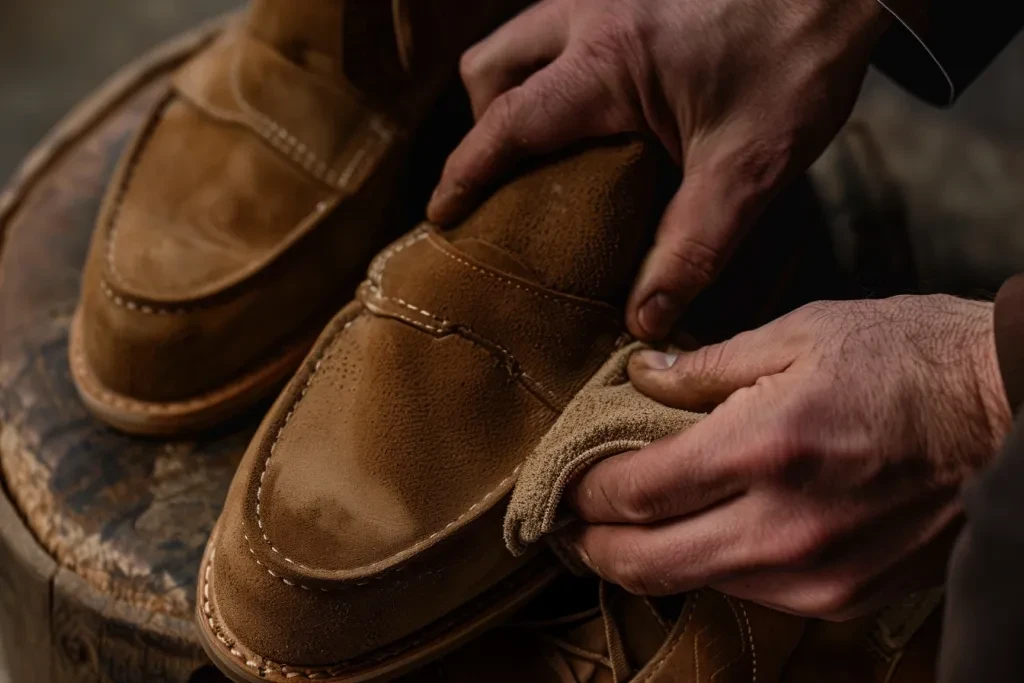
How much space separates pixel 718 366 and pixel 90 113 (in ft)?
2.51

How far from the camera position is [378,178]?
74 centimetres

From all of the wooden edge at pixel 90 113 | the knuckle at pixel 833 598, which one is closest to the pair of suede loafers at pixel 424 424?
the knuckle at pixel 833 598

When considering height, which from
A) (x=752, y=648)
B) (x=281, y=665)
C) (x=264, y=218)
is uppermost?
(x=264, y=218)

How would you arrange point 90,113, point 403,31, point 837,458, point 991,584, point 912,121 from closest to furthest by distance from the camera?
point 991,584 < point 837,458 < point 403,31 < point 912,121 < point 90,113

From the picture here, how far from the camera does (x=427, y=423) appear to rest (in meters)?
0.57

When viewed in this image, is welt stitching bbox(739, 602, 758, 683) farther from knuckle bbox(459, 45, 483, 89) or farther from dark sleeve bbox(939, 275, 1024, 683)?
knuckle bbox(459, 45, 483, 89)

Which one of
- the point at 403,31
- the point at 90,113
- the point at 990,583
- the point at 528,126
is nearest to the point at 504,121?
the point at 528,126

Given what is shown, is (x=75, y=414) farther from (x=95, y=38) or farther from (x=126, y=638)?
(x=95, y=38)

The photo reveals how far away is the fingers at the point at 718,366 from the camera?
0.50m

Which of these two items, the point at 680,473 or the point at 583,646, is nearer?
the point at 680,473

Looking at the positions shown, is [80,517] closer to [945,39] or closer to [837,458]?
[837,458]

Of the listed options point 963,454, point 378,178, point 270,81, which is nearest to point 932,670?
point 963,454

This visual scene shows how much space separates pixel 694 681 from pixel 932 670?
0.46 ft

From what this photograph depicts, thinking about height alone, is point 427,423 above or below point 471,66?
below
